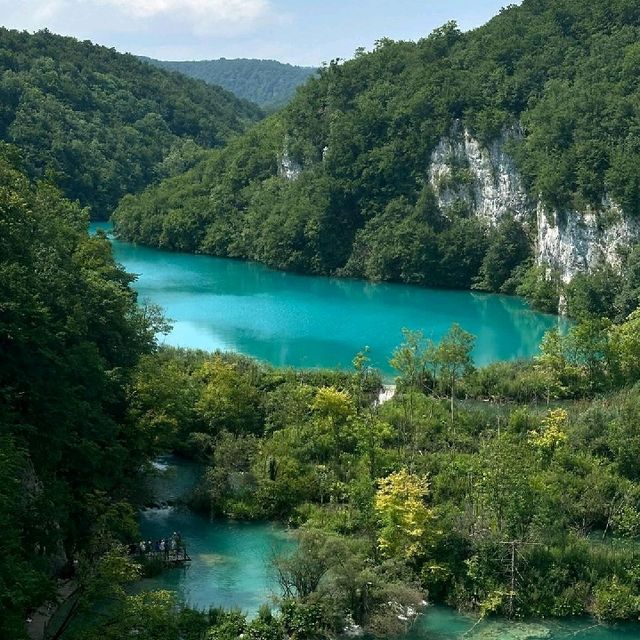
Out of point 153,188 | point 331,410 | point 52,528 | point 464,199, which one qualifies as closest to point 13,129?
point 153,188

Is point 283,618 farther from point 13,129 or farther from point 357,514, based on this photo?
point 13,129

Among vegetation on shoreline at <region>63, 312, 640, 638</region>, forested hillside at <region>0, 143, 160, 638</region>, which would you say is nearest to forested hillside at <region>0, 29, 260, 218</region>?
vegetation on shoreline at <region>63, 312, 640, 638</region>

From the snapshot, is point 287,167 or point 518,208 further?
point 287,167

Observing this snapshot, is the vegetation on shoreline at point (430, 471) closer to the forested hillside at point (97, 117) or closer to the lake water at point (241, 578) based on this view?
the lake water at point (241, 578)

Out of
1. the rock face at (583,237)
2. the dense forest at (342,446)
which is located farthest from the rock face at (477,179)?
the rock face at (583,237)

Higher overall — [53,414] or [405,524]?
[53,414]

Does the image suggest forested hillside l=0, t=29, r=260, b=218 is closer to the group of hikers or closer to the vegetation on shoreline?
the vegetation on shoreline

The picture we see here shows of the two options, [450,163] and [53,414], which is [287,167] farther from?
[53,414]

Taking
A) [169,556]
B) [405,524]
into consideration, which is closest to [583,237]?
[405,524]
